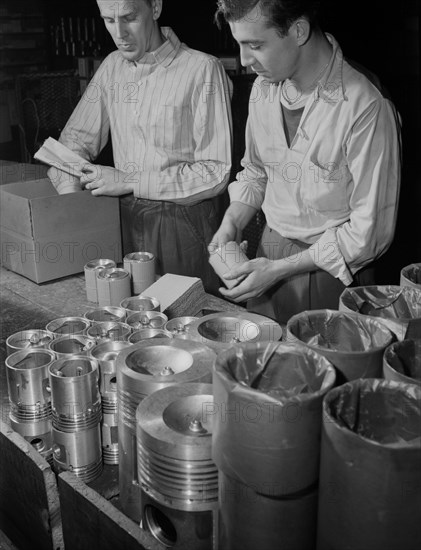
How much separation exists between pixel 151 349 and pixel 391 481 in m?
0.65

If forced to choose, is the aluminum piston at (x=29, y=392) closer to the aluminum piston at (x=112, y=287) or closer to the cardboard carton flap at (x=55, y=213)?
the aluminum piston at (x=112, y=287)

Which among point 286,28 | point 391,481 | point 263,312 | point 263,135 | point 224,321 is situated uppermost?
point 286,28

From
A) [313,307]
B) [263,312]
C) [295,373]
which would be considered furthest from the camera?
[263,312]

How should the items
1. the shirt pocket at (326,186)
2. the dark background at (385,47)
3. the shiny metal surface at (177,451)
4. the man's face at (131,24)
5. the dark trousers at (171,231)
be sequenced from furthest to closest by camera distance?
1. the dark background at (385,47)
2. the dark trousers at (171,231)
3. the man's face at (131,24)
4. the shirt pocket at (326,186)
5. the shiny metal surface at (177,451)

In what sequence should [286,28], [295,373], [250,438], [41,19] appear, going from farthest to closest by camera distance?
1. [41,19]
2. [286,28]
3. [295,373]
4. [250,438]

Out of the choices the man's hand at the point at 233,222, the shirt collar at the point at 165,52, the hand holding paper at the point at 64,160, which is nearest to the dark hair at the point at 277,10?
the man's hand at the point at 233,222

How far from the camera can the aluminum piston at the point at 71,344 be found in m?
1.64

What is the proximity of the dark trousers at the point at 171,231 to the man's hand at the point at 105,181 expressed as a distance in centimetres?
15

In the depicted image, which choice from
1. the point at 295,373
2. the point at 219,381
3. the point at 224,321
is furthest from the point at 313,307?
the point at 219,381

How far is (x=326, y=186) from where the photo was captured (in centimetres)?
209

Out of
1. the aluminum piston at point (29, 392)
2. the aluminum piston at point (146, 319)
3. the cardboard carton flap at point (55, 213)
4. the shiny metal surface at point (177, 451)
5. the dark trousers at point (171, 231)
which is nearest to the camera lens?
the shiny metal surface at point (177, 451)

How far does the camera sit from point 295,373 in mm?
1103

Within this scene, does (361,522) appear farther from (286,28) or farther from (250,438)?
(286,28)

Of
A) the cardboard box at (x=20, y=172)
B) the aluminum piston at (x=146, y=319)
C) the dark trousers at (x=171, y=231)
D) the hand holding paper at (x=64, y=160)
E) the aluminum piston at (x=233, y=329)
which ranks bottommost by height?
the dark trousers at (x=171, y=231)
